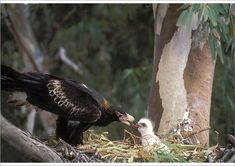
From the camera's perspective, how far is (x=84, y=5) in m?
9.53

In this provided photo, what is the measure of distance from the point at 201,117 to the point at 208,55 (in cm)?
49

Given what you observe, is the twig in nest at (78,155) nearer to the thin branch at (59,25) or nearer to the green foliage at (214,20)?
the green foliage at (214,20)

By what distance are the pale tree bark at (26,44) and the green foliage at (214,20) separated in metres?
3.85

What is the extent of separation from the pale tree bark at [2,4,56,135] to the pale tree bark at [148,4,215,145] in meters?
3.34

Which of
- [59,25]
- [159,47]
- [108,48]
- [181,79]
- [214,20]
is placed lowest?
[108,48]

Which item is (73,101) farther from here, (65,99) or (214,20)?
(214,20)

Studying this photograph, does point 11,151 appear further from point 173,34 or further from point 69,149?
point 69,149

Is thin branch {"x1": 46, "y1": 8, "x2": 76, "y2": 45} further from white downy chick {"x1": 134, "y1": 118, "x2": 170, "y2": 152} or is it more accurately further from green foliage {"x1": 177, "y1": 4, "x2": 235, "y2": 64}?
white downy chick {"x1": 134, "y1": 118, "x2": 170, "y2": 152}

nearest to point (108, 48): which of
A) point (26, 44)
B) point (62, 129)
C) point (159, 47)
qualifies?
point (26, 44)

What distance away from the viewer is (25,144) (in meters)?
3.00

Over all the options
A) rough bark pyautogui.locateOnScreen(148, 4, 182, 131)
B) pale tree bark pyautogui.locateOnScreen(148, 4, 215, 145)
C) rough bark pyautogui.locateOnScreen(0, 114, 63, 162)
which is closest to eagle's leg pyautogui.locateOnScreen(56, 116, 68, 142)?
rough bark pyautogui.locateOnScreen(0, 114, 63, 162)

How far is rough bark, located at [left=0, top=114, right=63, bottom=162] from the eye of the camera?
9.48 ft

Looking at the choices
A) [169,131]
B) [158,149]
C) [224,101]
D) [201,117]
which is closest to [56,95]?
[158,149]

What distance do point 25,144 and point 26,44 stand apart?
18.2 ft
